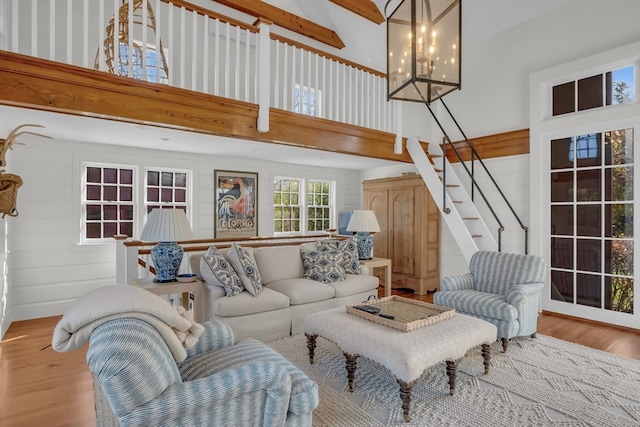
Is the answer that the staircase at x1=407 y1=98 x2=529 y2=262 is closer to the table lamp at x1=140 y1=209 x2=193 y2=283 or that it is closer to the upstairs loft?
the upstairs loft

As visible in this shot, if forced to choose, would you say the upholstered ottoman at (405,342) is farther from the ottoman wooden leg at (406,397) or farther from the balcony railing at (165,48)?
the balcony railing at (165,48)

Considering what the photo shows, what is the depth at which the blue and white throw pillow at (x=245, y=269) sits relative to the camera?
3643mm

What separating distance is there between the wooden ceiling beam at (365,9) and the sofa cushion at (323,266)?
14.1ft

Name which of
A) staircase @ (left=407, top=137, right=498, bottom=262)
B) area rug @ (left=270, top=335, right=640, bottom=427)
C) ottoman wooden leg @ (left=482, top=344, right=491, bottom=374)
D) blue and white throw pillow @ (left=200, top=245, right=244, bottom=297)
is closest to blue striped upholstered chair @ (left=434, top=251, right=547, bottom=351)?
area rug @ (left=270, top=335, right=640, bottom=427)

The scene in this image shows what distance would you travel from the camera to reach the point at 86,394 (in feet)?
8.54

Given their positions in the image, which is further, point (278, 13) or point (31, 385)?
point (278, 13)

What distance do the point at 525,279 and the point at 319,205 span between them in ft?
14.2

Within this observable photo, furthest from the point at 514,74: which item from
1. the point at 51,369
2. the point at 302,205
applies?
the point at 51,369

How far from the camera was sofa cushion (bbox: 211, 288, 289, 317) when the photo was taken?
3398mm

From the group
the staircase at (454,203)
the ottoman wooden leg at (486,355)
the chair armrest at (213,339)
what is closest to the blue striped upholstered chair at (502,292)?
the ottoman wooden leg at (486,355)

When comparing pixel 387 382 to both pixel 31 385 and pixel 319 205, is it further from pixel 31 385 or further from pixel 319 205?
pixel 319 205

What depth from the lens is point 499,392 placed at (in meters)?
2.53

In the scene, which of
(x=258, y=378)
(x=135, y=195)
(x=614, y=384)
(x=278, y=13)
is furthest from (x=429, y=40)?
(x=278, y=13)

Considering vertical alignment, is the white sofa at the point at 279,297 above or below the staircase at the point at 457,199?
below
